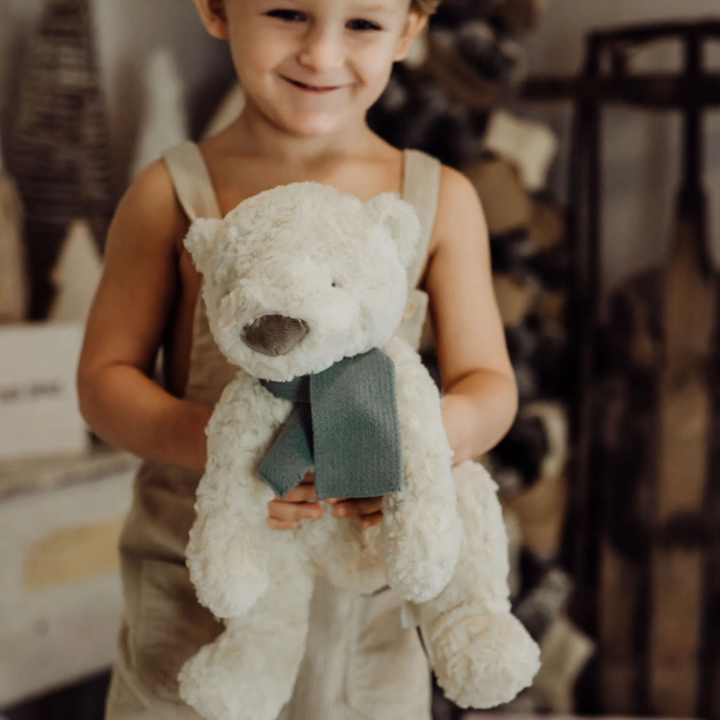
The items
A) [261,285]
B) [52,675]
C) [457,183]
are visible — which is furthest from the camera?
[52,675]

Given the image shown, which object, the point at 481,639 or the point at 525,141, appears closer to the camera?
the point at 481,639

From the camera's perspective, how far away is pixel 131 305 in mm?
656

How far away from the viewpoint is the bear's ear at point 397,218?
525mm

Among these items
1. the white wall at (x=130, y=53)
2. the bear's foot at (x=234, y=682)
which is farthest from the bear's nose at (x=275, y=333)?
the white wall at (x=130, y=53)

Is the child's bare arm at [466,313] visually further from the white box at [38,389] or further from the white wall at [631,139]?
the white wall at [631,139]

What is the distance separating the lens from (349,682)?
69 centimetres

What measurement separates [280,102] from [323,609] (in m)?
0.39

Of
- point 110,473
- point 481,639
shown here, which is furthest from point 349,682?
point 110,473

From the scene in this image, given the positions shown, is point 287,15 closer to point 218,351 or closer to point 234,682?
point 218,351

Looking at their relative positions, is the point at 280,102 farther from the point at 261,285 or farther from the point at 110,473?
the point at 110,473

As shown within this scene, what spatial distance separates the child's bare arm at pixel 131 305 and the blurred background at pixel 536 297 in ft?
2.23

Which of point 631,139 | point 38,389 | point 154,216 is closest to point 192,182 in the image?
point 154,216

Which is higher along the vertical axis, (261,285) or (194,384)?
(261,285)

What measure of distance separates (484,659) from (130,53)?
1.34 metres
